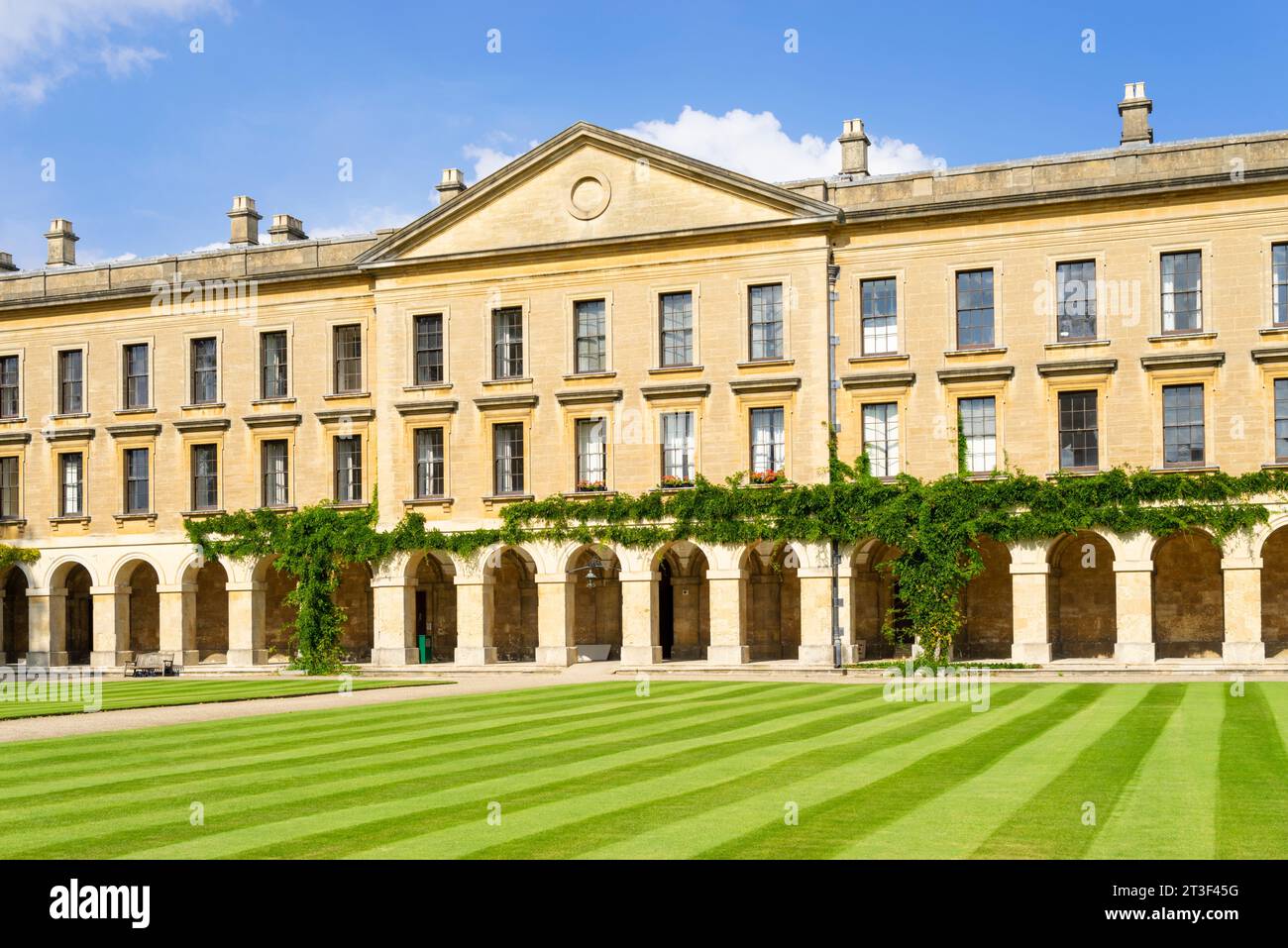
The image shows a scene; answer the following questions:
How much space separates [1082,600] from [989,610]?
257 centimetres

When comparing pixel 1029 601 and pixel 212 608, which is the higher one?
pixel 1029 601

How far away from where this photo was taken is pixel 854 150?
42906 mm

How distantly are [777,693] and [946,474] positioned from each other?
12206 millimetres

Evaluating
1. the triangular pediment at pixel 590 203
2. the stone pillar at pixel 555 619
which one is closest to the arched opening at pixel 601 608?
the stone pillar at pixel 555 619

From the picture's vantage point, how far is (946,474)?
38750mm

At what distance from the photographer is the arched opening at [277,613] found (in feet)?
156

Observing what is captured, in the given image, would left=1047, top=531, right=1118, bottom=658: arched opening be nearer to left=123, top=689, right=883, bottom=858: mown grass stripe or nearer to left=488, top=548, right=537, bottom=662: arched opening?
left=488, top=548, right=537, bottom=662: arched opening

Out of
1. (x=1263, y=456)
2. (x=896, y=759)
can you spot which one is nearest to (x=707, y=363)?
(x=1263, y=456)

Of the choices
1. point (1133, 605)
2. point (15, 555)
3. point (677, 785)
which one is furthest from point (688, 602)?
point (677, 785)

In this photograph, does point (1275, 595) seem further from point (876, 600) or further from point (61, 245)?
point (61, 245)

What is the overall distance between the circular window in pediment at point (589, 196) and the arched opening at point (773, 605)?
1083 cm

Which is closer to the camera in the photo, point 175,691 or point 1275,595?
point 175,691

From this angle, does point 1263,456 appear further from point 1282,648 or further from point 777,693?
point 777,693

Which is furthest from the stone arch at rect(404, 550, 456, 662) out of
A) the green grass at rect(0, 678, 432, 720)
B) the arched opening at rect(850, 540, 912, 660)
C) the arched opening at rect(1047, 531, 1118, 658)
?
the arched opening at rect(1047, 531, 1118, 658)
